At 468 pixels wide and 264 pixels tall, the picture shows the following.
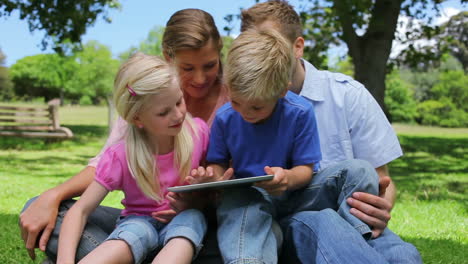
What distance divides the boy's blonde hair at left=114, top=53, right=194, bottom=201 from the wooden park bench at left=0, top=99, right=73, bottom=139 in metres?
11.5

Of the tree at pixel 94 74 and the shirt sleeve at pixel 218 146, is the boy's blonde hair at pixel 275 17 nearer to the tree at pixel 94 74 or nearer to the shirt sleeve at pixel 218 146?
the shirt sleeve at pixel 218 146

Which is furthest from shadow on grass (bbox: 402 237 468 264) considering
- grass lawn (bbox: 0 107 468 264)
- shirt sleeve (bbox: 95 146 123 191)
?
shirt sleeve (bbox: 95 146 123 191)

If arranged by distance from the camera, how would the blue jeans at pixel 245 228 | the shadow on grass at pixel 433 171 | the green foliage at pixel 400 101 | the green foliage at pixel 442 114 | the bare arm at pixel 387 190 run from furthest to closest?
the green foliage at pixel 400 101 → the green foliage at pixel 442 114 → the shadow on grass at pixel 433 171 → the bare arm at pixel 387 190 → the blue jeans at pixel 245 228

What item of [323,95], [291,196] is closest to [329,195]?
[291,196]

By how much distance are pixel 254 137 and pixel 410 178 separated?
6.30 m

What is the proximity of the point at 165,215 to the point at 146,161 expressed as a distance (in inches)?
9.9

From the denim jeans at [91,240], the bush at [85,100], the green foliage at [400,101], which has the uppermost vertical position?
the denim jeans at [91,240]

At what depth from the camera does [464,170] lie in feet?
29.8

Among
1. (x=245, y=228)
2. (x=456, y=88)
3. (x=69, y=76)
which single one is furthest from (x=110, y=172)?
(x=69, y=76)

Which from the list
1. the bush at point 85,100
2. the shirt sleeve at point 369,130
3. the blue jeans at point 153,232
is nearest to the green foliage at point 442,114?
the shirt sleeve at point 369,130

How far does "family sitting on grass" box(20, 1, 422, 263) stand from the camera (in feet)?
6.53

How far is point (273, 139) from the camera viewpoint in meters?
2.20

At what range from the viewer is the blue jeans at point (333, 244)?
1925 mm

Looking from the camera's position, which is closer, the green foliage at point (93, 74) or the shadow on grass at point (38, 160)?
the shadow on grass at point (38, 160)
